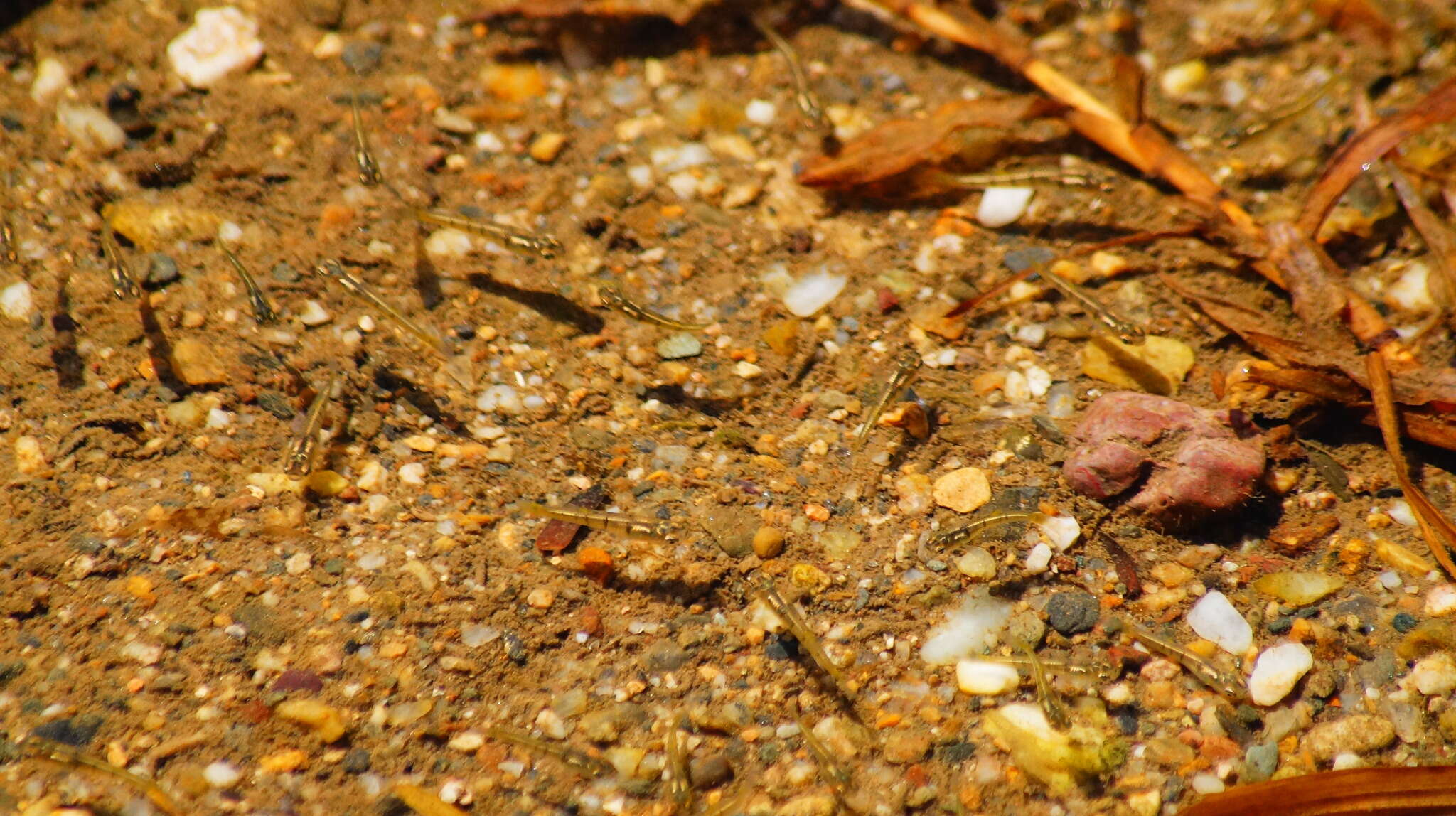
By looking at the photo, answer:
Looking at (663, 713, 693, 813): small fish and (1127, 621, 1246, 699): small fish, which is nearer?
(663, 713, 693, 813): small fish

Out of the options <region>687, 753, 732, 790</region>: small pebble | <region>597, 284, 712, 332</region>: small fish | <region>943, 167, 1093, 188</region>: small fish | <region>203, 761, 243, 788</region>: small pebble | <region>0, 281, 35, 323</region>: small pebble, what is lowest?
<region>687, 753, 732, 790</region>: small pebble

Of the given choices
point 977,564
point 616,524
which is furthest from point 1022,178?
point 616,524

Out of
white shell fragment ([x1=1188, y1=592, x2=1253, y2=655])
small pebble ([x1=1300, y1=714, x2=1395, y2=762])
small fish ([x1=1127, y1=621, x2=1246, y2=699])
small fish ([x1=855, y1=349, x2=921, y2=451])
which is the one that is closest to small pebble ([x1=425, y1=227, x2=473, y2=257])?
small fish ([x1=855, y1=349, x2=921, y2=451])

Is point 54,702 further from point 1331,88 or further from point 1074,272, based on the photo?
point 1331,88

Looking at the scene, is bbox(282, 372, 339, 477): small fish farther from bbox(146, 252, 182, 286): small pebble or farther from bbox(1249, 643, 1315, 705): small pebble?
bbox(1249, 643, 1315, 705): small pebble

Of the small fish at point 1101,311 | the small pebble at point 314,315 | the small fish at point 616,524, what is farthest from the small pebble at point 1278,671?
the small pebble at point 314,315

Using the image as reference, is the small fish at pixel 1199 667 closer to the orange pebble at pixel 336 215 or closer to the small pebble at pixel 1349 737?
the small pebble at pixel 1349 737
